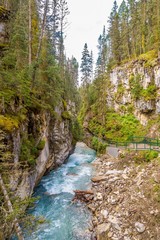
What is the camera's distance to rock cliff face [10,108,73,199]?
28.3 feet

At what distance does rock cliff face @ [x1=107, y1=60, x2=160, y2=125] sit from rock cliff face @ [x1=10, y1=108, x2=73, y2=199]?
41.0ft

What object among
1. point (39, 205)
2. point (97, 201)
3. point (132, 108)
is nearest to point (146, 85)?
point (132, 108)

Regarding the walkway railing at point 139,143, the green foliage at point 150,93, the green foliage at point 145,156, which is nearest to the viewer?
the green foliage at point 145,156

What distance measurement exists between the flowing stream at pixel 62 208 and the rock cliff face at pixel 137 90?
13.5 metres

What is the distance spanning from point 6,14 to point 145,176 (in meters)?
14.5

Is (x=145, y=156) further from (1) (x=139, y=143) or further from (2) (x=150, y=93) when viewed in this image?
(2) (x=150, y=93)

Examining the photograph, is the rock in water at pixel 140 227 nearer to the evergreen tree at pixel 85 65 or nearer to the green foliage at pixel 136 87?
the green foliage at pixel 136 87

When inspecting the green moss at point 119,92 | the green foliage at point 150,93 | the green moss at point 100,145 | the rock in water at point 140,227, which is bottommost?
the rock in water at point 140,227

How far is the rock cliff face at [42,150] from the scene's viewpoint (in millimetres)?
8641

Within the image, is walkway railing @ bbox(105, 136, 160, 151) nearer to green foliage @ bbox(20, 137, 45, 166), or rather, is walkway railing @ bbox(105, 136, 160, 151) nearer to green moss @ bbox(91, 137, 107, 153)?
green moss @ bbox(91, 137, 107, 153)

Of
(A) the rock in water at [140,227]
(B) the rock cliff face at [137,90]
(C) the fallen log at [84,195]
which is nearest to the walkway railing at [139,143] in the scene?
(B) the rock cliff face at [137,90]

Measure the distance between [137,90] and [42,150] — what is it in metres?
19.6

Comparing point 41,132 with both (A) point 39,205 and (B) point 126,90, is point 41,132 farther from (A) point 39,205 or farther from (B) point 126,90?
(B) point 126,90

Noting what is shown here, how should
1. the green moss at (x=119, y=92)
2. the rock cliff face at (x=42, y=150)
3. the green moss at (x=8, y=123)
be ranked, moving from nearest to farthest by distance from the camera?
the green moss at (x=8, y=123)
the rock cliff face at (x=42, y=150)
the green moss at (x=119, y=92)
